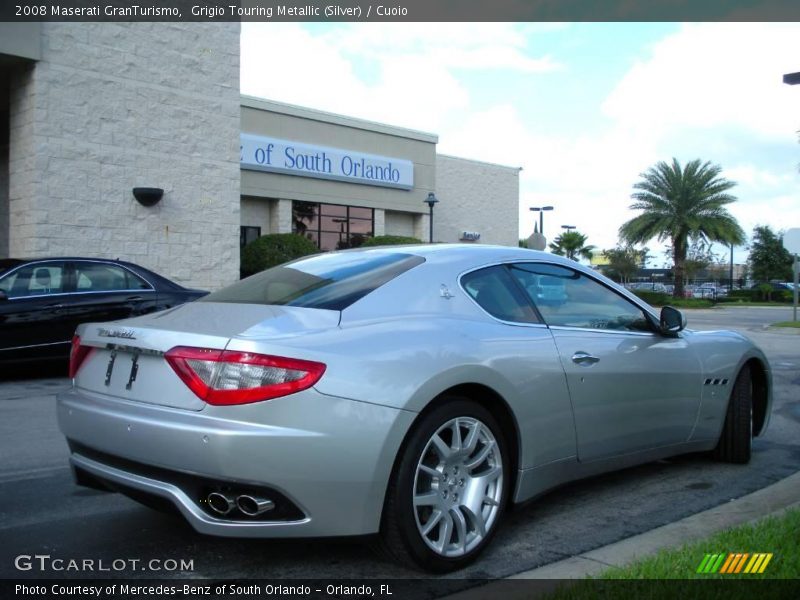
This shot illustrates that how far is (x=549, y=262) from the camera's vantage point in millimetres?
4648

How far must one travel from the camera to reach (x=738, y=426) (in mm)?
5492

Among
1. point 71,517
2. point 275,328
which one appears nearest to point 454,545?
point 275,328

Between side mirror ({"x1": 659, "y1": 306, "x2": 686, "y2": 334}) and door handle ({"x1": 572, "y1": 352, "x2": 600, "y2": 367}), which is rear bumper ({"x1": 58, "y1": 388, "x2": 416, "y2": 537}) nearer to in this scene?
door handle ({"x1": 572, "y1": 352, "x2": 600, "y2": 367})

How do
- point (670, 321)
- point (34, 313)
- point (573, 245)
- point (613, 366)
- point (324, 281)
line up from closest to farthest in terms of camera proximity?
point (324, 281) → point (613, 366) → point (670, 321) → point (34, 313) → point (573, 245)

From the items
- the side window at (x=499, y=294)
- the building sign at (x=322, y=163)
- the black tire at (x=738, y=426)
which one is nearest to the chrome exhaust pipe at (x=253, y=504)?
the side window at (x=499, y=294)

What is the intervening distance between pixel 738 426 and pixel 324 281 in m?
3.23

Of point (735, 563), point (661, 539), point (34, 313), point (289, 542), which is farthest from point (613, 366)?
point (34, 313)

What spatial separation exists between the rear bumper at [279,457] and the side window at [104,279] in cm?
685

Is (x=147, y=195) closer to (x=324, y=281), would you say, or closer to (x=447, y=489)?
(x=324, y=281)

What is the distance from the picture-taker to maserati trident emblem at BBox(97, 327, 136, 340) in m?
3.51

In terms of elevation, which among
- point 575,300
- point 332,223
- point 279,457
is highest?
point 332,223

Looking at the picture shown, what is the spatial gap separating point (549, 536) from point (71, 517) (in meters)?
2.49

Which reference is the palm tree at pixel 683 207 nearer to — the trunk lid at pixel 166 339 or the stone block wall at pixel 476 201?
the stone block wall at pixel 476 201

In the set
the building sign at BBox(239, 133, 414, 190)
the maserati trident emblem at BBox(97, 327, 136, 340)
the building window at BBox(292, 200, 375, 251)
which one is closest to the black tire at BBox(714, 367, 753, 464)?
the maserati trident emblem at BBox(97, 327, 136, 340)
